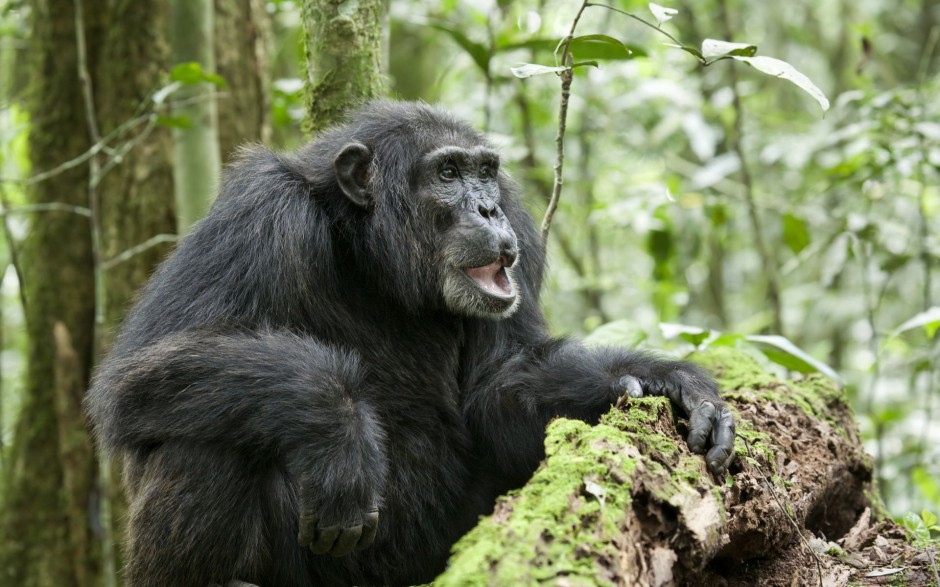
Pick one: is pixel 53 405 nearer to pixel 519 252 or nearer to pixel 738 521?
pixel 519 252

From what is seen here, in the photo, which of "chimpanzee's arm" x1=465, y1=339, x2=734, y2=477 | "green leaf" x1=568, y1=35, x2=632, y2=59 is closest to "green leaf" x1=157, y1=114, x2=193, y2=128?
"green leaf" x1=568, y1=35, x2=632, y2=59

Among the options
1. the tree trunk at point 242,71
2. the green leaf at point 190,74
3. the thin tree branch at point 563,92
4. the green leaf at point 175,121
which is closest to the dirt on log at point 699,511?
the thin tree branch at point 563,92

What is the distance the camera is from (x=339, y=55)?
5.95 meters

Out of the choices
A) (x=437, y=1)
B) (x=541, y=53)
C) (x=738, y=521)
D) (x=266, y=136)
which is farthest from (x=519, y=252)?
(x=437, y=1)

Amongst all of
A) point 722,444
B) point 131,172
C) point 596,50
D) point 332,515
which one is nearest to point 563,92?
point 596,50

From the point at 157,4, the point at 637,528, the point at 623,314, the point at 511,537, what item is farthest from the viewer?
the point at 623,314

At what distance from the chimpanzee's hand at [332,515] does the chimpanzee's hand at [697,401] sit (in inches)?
57.0

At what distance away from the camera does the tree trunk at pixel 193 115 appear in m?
7.04

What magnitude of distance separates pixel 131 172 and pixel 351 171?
3819 millimetres

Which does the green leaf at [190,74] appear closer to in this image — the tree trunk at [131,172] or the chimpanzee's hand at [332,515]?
the tree trunk at [131,172]

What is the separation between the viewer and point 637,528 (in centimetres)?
323

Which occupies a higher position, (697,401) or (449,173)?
(449,173)

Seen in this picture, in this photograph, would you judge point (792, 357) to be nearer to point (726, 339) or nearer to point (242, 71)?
point (726, 339)

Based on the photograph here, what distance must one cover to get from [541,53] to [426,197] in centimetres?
720
